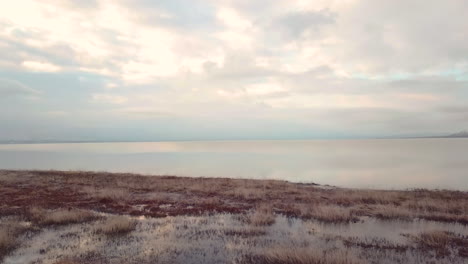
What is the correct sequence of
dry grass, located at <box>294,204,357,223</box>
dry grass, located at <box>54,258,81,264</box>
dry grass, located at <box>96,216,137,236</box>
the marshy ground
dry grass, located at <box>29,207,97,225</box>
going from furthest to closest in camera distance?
dry grass, located at <box>294,204,357,223</box>
dry grass, located at <box>29,207,97,225</box>
dry grass, located at <box>96,216,137,236</box>
the marshy ground
dry grass, located at <box>54,258,81,264</box>

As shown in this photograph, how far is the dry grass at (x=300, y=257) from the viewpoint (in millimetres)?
8016

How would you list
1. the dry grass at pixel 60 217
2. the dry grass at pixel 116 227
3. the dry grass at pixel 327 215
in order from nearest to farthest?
the dry grass at pixel 116 227, the dry grass at pixel 60 217, the dry grass at pixel 327 215

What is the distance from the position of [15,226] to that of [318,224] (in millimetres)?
12733

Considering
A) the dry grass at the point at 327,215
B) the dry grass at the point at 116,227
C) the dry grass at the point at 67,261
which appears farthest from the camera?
the dry grass at the point at 327,215

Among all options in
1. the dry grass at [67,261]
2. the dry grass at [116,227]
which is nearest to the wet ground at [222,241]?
the dry grass at [67,261]

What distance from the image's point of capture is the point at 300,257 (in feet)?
27.1

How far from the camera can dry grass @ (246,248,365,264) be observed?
8.02 meters

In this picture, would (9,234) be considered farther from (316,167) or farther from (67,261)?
(316,167)

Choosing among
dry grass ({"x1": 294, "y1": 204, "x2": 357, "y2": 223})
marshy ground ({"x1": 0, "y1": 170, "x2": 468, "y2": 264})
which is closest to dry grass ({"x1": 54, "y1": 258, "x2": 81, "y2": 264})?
marshy ground ({"x1": 0, "y1": 170, "x2": 468, "y2": 264})

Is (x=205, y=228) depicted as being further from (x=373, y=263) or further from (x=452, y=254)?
(x=452, y=254)

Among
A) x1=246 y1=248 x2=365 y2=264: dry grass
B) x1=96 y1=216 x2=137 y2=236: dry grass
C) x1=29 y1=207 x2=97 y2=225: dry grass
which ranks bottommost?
x1=29 y1=207 x2=97 y2=225: dry grass

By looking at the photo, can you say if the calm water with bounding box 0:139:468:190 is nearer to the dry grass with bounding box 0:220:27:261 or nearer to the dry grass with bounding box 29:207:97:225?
the dry grass with bounding box 29:207:97:225

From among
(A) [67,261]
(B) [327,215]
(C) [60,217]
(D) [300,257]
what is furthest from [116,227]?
(B) [327,215]

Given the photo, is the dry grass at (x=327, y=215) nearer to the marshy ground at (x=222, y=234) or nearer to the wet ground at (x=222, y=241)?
the marshy ground at (x=222, y=234)
